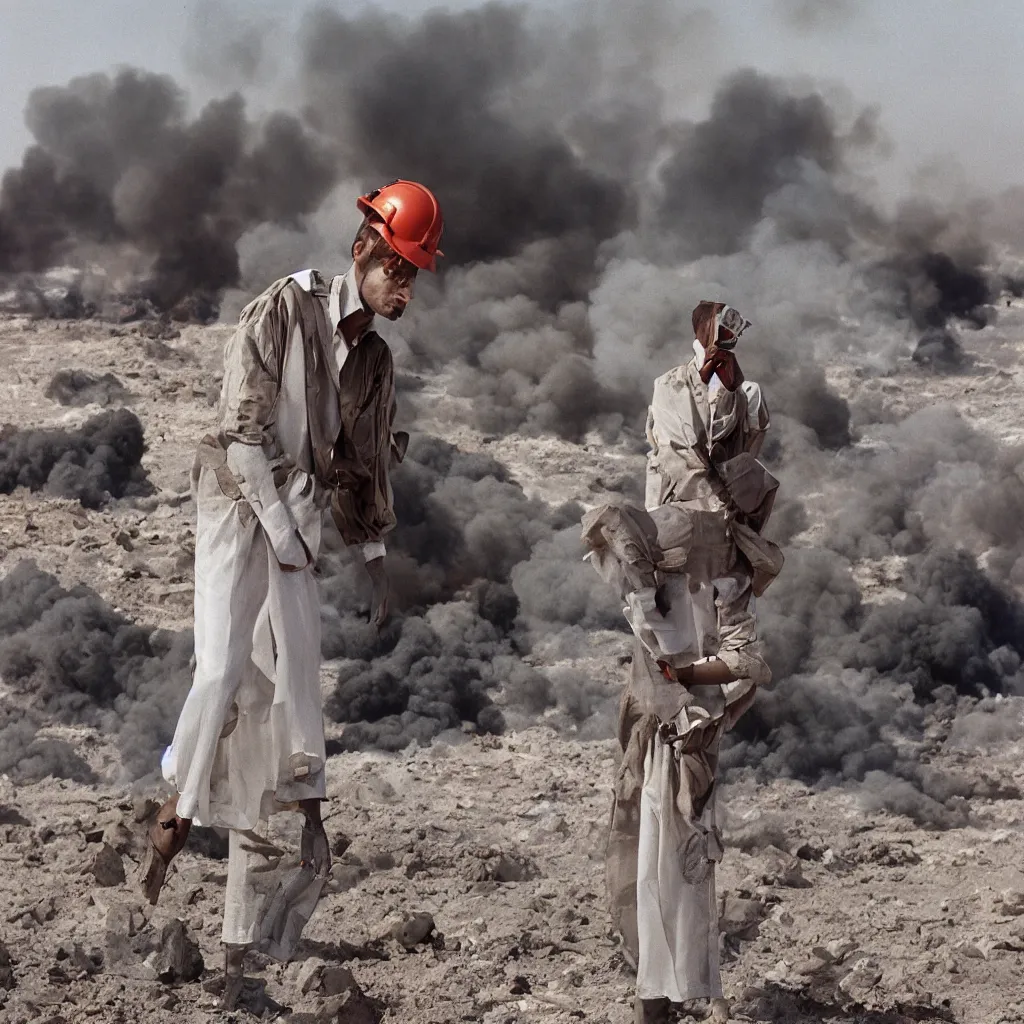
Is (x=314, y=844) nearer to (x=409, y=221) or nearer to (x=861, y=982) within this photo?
(x=409, y=221)

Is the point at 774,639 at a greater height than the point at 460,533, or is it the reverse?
the point at 460,533

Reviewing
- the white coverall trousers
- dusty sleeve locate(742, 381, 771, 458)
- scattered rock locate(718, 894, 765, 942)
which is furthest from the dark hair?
scattered rock locate(718, 894, 765, 942)

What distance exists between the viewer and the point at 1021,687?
12430 millimetres

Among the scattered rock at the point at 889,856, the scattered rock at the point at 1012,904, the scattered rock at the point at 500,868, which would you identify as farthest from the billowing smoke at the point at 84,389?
the scattered rock at the point at 1012,904

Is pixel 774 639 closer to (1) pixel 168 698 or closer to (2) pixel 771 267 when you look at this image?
(1) pixel 168 698

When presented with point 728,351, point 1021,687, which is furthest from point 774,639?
point 728,351

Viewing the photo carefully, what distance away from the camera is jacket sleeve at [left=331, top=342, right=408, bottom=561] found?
18.6 ft

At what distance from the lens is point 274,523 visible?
5.39 m

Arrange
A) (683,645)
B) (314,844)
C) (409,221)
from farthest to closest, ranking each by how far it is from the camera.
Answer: (683,645)
(314,844)
(409,221)

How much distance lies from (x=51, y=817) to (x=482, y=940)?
2862 millimetres

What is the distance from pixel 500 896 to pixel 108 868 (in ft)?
5.95

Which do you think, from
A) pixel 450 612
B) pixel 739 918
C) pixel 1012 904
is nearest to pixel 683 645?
pixel 739 918

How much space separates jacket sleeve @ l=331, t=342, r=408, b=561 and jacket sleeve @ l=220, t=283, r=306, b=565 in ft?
1.09

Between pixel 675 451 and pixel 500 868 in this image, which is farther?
pixel 500 868
